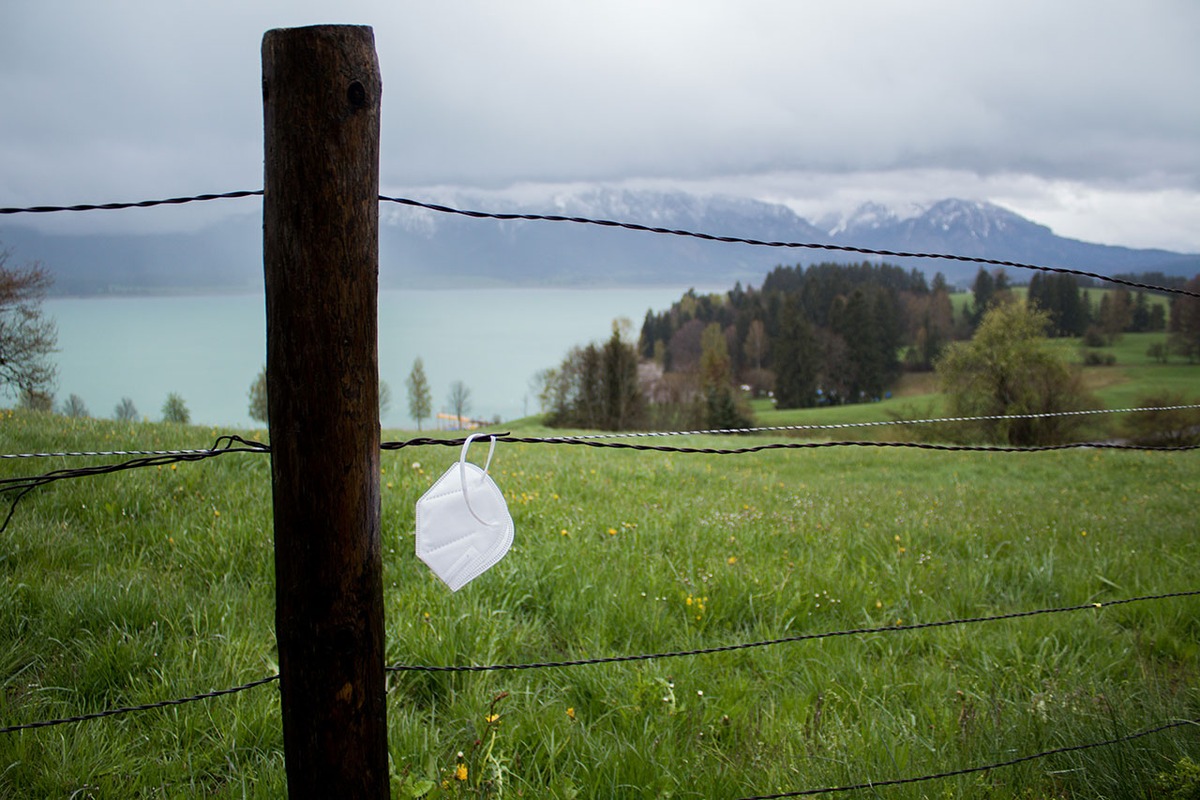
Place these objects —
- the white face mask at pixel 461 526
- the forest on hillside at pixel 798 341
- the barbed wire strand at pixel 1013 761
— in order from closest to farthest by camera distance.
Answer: the white face mask at pixel 461 526, the barbed wire strand at pixel 1013 761, the forest on hillside at pixel 798 341

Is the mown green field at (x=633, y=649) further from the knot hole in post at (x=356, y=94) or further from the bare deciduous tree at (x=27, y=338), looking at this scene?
the bare deciduous tree at (x=27, y=338)

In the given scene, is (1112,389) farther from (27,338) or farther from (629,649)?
(27,338)

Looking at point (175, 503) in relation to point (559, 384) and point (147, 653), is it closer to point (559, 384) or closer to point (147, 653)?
point (147, 653)

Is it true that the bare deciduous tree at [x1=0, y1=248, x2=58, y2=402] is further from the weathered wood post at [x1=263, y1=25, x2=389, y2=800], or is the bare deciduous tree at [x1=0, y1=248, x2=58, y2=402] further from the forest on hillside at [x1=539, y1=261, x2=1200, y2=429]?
the forest on hillside at [x1=539, y1=261, x2=1200, y2=429]

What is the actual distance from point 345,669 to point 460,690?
1.69 metres

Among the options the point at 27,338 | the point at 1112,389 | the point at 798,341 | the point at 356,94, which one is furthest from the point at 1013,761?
the point at 798,341

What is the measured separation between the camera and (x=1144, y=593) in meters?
4.76

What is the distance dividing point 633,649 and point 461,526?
6.76 feet

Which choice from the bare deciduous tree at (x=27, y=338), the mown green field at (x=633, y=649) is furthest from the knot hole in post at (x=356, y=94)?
the bare deciduous tree at (x=27, y=338)

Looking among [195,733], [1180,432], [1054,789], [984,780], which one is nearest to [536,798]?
[195,733]

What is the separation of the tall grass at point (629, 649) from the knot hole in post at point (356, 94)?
2.02 m

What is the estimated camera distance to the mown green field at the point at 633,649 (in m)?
2.64

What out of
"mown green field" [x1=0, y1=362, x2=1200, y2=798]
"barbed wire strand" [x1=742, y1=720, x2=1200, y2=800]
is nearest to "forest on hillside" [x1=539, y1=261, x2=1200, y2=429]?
"mown green field" [x1=0, y1=362, x2=1200, y2=798]

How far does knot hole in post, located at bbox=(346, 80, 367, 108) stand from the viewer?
161 centimetres
